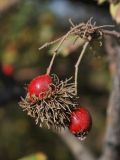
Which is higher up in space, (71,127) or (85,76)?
(71,127)

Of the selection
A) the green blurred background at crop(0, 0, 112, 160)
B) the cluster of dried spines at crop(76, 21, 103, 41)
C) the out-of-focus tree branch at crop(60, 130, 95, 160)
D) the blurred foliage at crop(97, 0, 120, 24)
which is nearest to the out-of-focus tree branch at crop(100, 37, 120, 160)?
the blurred foliage at crop(97, 0, 120, 24)

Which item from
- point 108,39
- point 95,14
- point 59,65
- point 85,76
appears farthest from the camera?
A: point 85,76

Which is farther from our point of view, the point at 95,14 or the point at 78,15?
→ the point at 78,15

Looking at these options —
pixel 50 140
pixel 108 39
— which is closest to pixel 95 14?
pixel 108 39

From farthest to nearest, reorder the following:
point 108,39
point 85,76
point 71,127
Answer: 1. point 85,76
2. point 108,39
3. point 71,127

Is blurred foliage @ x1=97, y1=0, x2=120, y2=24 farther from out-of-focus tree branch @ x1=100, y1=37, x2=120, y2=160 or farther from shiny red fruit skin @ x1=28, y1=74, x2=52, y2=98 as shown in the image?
shiny red fruit skin @ x1=28, y1=74, x2=52, y2=98

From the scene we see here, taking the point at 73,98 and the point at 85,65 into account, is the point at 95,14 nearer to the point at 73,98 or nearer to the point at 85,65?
the point at 85,65
